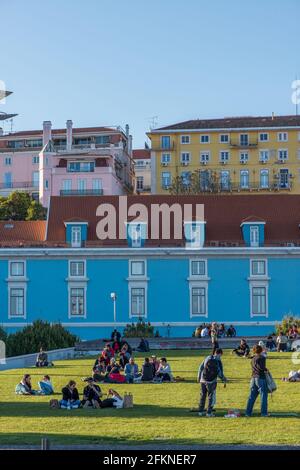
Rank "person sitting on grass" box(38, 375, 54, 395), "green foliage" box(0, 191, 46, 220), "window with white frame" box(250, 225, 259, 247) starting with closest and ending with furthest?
1. "person sitting on grass" box(38, 375, 54, 395)
2. "window with white frame" box(250, 225, 259, 247)
3. "green foliage" box(0, 191, 46, 220)

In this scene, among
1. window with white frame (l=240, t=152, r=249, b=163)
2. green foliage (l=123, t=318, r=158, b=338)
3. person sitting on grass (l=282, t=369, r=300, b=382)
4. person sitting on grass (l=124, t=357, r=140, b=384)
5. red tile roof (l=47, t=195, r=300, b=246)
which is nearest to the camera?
person sitting on grass (l=282, t=369, r=300, b=382)

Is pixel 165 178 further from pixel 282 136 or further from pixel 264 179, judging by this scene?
pixel 282 136

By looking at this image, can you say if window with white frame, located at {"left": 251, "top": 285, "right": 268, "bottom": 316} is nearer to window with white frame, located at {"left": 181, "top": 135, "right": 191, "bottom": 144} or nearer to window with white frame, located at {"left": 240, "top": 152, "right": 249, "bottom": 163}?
window with white frame, located at {"left": 240, "top": 152, "right": 249, "bottom": 163}

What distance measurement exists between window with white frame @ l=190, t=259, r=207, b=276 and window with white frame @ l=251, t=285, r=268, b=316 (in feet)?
9.62

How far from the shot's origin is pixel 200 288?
217 ft

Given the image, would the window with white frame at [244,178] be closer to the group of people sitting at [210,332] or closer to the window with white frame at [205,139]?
the window with white frame at [205,139]

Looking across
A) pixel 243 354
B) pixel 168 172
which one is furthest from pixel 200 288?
pixel 168 172

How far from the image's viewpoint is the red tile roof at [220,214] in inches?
2670

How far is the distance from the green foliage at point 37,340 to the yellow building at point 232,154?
163ft

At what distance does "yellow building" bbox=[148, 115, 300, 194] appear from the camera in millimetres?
101750

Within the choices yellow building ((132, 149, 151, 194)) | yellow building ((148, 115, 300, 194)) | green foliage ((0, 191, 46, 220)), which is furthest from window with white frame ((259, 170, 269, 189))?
green foliage ((0, 191, 46, 220))

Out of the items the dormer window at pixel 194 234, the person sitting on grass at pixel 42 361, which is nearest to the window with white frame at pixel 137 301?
the dormer window at pixel 194 234
